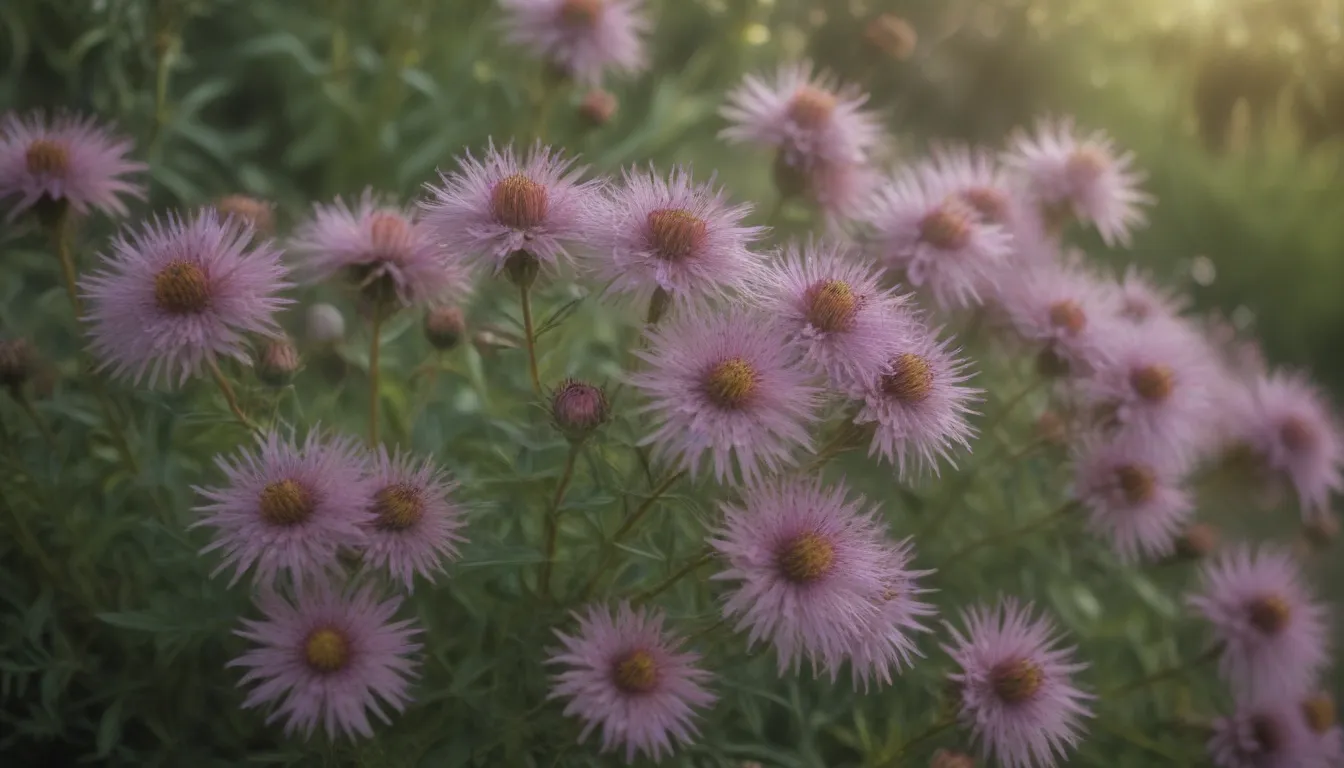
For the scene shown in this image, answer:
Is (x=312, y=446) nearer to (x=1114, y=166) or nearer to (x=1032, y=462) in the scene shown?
(x=1032, y=462)

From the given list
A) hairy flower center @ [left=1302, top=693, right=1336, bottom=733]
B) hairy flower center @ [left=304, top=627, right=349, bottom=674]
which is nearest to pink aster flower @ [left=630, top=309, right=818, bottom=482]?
hairy flower center @ [left=304, top=627, right=349, bottom=674]

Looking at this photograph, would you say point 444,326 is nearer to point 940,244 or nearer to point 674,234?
point 674,234

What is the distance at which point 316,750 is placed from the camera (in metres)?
1.08

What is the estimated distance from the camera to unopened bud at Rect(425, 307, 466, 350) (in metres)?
1.23

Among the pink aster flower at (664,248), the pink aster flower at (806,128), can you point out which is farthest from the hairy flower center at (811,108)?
the pink aster flower at (664,248)

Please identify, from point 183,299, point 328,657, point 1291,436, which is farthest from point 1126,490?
point 183,299

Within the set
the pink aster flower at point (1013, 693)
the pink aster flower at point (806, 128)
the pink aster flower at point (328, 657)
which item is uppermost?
the pink aster flower at point (806, 128)

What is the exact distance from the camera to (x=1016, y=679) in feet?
3.55

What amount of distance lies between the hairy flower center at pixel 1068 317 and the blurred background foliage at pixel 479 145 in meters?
0.28

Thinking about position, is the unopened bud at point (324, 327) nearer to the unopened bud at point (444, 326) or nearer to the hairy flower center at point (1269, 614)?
the unopened bud at point (444, 326)

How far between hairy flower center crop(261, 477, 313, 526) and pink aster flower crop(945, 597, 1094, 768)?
61cm

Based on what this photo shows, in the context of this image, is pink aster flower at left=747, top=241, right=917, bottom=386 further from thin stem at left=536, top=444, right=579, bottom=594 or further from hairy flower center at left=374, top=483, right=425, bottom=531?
hairy flower center at left=374, top=483, right=425, bottom=531

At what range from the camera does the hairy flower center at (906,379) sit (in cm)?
101

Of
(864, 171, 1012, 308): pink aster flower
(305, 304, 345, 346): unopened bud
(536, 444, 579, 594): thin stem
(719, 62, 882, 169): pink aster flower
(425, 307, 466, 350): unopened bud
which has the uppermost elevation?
(719, 62, 882, 169): pink aster flower
